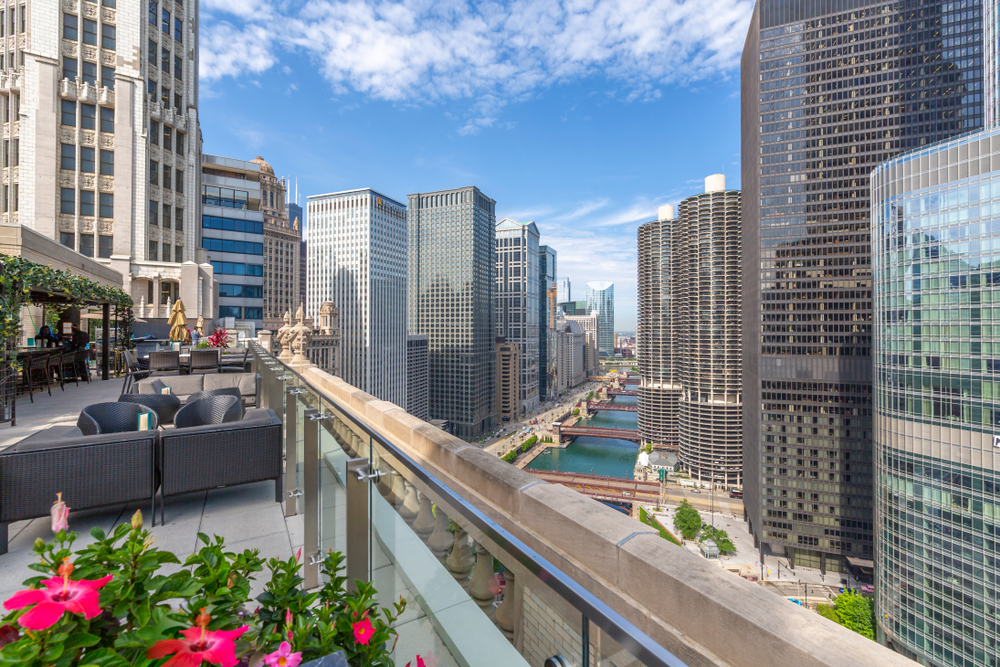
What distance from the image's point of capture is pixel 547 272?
170m

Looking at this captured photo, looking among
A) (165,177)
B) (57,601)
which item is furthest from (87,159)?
(57,601)

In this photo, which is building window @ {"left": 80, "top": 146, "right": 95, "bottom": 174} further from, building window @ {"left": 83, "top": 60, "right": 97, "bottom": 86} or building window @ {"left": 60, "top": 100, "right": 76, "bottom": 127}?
building window @ {"left": 83, "top": 60, "right": 97, "bottom": 86}

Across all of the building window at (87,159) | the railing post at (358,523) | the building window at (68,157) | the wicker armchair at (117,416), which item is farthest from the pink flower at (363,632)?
the building window at (68,157)

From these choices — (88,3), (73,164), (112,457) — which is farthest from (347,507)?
(88,3)

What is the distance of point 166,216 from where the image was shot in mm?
30062

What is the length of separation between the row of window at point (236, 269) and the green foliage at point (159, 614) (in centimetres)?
4082

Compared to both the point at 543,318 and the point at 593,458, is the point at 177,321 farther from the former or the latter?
the point at 543,318

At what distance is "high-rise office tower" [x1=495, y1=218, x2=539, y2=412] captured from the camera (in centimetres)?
13225

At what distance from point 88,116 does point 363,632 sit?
39.8 m

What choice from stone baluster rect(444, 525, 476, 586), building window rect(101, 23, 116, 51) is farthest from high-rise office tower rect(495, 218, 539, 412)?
stone baluster rect(444, 525, 476, 586)

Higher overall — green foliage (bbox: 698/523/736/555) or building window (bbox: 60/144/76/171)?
building window (bbox: 60/144/76/171)

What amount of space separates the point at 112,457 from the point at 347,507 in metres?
2.80

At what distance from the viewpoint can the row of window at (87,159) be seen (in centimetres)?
2670

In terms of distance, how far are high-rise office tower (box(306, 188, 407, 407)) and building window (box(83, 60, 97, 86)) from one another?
194 ft
